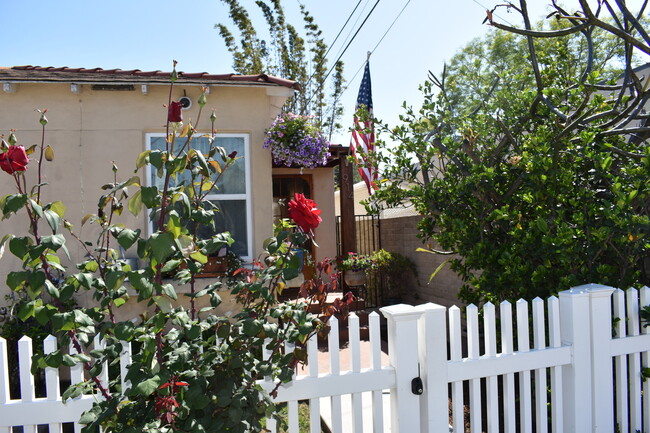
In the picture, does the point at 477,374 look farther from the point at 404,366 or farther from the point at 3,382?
the point at 3,382

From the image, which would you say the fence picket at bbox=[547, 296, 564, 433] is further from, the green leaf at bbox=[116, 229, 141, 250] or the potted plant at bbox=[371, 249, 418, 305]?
the potted plant at bbox=[371, 249, 418, 305]

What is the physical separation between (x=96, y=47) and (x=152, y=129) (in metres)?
5.25

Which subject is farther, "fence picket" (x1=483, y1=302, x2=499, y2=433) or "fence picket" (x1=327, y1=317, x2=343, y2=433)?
"fence picket" (x1=483, y1=302, x2=499, y2=433)

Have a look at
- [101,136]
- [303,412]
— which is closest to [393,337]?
[303,412]

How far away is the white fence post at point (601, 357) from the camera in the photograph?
3039 millimetres

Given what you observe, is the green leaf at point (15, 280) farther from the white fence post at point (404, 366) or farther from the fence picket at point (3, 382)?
the white fence post at point (404, 366)

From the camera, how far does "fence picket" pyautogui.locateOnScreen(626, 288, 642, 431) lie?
126 inches

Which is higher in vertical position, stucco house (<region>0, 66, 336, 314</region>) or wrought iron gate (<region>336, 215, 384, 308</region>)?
stucco house (<region>0, 66, 336, 314</region>)

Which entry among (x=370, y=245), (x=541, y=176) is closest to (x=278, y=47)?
(x=370, y=245)

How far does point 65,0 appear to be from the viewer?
6965mm

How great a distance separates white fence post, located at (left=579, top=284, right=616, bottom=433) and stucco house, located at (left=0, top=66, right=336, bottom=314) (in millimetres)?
3857

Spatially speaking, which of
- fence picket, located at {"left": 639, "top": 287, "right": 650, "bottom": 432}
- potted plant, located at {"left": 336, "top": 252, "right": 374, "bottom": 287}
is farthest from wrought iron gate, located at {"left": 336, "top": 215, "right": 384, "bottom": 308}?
fence picket, located at {"left": 639, "top": 287, "right": 650, "bottom": 432}

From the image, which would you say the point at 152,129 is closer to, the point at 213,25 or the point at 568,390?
the point at 568,390

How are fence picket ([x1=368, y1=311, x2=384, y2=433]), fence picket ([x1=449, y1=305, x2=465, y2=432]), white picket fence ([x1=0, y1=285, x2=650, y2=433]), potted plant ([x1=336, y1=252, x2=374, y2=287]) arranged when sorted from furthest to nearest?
potted plant ([x1=336, y1=252, x2=374, y2=287])
fence picket ([x1=449, y1=305, x2=465, y2=432])
fence picket ([x1=368, y1=311, x2=384, y2=433])
white picket fence ([x1=0, y1=285, x2=650, y2=433])
